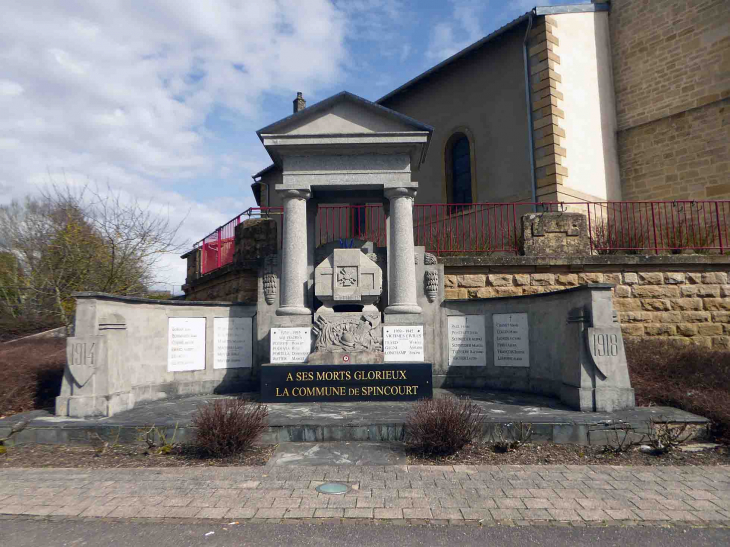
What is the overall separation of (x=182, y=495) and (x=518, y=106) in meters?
14.6

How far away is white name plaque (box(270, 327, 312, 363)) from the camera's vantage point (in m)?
8.64

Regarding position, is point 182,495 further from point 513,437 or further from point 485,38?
point 485,38

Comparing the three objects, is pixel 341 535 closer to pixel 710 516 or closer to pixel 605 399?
pixel 710 516

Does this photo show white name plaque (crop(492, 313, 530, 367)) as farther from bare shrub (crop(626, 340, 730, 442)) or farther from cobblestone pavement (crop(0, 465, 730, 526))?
cobblestone pavement (crop(0, 465, 730, 526))

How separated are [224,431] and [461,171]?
574 inches

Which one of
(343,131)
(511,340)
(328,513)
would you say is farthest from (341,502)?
(343,131)

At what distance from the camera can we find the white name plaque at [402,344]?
870 centimetres

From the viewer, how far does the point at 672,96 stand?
1490 cm

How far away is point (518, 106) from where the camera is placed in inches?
605

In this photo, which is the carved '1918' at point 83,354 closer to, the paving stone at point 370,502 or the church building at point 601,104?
the paving stone at point 370,502

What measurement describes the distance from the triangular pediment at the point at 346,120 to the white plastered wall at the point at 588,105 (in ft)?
24.0

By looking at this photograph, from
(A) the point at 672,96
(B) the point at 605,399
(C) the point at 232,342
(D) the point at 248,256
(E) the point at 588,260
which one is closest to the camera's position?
(B) the point at 605,399

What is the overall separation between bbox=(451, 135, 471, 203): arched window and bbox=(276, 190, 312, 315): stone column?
980cm

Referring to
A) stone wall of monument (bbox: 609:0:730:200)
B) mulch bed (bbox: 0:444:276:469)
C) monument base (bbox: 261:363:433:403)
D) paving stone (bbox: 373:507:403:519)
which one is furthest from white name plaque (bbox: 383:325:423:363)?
stone wall of monument (bbox: 609:0:730:200)
